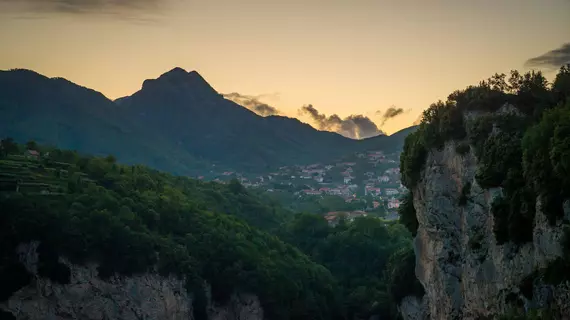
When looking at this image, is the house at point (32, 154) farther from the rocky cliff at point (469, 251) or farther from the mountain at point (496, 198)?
the rocky cliff at point (469, 251)

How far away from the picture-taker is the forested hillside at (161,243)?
2071 inches

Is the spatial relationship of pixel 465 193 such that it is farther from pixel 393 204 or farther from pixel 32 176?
pixel 393 204

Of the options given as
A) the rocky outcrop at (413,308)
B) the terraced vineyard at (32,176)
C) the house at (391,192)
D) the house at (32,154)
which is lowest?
the rocky outcrop at (413,308)

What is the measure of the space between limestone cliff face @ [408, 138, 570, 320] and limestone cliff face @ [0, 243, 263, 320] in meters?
19.6

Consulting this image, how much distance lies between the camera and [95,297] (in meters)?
52.1

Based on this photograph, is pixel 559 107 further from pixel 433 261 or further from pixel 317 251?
pixel 317 251

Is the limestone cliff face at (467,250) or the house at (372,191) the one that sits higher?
the limestone cliff face at (467,250)

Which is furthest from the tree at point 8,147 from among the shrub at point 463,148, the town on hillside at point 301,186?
the shrub at point 463,148

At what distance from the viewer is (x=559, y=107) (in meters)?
30.0

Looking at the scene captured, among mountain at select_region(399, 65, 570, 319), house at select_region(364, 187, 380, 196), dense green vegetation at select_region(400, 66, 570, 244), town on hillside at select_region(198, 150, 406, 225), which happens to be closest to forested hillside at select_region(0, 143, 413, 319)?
mountain at select_region(399, 65, 570, 319)

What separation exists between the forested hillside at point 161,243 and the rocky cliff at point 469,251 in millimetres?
13579

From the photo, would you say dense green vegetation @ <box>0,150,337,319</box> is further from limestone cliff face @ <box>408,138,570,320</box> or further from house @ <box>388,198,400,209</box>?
house @ <box>388,198,400,209</box>

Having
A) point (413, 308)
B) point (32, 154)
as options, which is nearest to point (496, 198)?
point (413, 308)

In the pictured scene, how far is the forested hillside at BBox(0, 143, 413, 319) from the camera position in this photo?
52594 millimetres
